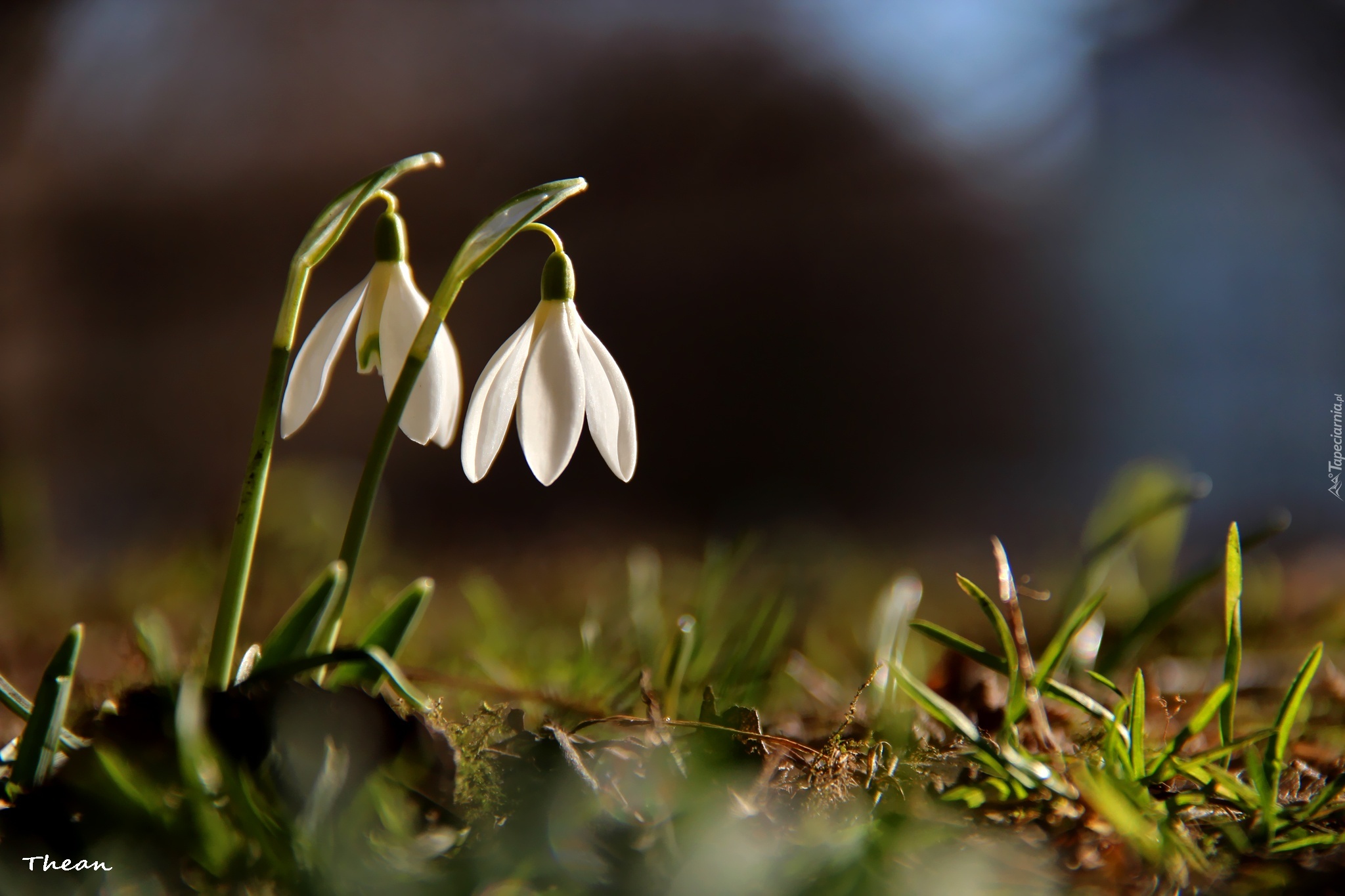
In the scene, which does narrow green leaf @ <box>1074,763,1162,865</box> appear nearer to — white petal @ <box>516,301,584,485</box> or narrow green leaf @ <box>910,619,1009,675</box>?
narrow green leaf @ <box>910,619,1009,675</box>

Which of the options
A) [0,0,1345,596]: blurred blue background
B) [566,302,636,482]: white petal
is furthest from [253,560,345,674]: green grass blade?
[0,0,1345,596]: blurred blue background

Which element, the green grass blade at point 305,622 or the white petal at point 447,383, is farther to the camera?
the white petal at point 447,383

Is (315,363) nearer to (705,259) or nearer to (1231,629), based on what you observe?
(1231,629)

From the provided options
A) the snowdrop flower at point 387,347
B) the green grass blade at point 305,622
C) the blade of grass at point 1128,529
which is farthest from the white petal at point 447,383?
the blade of grass at point 1128,529

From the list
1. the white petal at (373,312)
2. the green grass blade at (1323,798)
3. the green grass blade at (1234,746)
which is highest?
the white petal at (373,312)

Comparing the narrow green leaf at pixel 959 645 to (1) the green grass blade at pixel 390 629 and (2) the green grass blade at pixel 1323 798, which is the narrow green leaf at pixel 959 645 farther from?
(1) the green grass blade at pixel 390 629

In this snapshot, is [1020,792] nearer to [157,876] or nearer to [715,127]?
[157,876]

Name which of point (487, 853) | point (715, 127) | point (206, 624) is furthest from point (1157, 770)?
point (715, 127)
